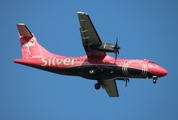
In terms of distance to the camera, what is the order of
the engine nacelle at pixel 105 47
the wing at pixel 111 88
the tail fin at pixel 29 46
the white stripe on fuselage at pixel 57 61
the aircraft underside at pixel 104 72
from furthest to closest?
the wing at pixel 111 88 < the tail fin at pixel 29 46 < the white stripe on fuselage at pixel 57 61 < the aircraft underside at pixel 104 72 < the engine nacelle at pixel 105 47

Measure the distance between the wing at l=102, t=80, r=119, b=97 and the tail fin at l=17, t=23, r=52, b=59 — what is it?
6114 mm

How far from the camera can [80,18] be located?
25.4 meters

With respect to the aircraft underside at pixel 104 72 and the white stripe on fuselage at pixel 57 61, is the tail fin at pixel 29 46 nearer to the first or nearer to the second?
the white stripe on fuselage at pixel 57 61

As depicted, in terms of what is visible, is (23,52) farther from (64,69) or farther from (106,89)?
(106,89)

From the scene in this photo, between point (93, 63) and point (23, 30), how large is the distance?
753cm

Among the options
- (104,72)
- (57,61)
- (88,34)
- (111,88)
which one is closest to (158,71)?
(104,72)

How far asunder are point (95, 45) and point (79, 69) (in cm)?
258

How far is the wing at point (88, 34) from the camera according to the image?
83.2 feet

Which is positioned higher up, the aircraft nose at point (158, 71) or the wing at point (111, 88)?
the aircraft nose at point (158, 71)

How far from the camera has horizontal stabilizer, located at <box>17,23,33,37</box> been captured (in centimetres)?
2989

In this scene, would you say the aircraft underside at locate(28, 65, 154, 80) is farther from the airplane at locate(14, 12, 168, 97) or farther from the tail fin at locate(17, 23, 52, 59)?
the tail fin at locate(17, 23, 52, 59)

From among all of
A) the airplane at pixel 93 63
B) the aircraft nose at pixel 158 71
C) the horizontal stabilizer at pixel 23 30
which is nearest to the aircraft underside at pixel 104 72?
the airplane at pixel 93 63

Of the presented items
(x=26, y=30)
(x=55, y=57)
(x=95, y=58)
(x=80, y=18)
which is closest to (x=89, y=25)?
(x=80, y=18)

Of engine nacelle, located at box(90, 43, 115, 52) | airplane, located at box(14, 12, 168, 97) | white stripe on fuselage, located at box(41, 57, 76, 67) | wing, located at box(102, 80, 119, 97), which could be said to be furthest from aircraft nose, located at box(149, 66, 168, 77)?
white stripe on fuselage, located at box(41, 57, 76, 67)
